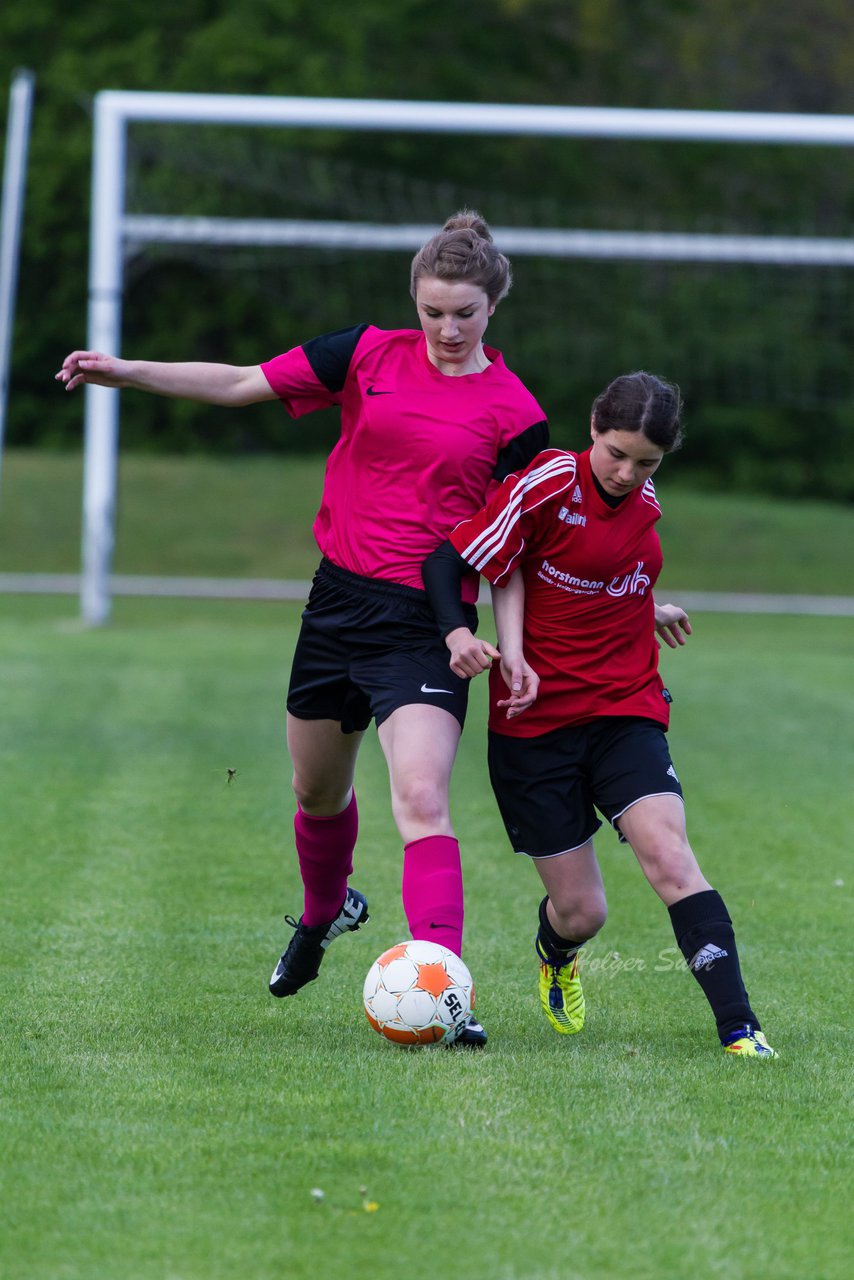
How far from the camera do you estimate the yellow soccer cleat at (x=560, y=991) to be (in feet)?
15.5

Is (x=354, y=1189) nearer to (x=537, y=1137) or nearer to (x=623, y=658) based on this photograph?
(x=537, y=1137)

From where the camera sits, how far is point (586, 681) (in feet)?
14.9

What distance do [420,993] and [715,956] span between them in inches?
29.8

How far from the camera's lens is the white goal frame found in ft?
46.5

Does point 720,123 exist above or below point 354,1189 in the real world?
above

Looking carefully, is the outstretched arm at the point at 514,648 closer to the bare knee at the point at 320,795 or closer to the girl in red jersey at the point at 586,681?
the girl in red jersey at the point at 586,681

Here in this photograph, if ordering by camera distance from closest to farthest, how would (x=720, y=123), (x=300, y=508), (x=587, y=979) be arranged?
1. (x=587, y=979)
2. (x=720, y=123)
3. (x=300, y=508)

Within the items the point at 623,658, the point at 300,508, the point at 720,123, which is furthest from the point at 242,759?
the point at 300,508

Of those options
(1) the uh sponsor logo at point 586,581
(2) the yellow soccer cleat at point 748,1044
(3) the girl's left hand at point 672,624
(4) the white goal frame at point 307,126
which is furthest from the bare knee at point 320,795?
(4) the white goal frame at point 307,126

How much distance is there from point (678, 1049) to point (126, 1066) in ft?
4.57

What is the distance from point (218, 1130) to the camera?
3648mm

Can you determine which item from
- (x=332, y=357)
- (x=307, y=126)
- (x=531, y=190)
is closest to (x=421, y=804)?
A: (x=332, y=357)

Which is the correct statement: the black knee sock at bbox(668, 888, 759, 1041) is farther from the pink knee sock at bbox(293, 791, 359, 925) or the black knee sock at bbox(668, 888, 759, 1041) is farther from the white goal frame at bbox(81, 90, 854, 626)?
the white goal frame at bbox(81, 90, 854, 626)

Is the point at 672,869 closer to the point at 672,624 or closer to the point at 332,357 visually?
the point at 672,624
